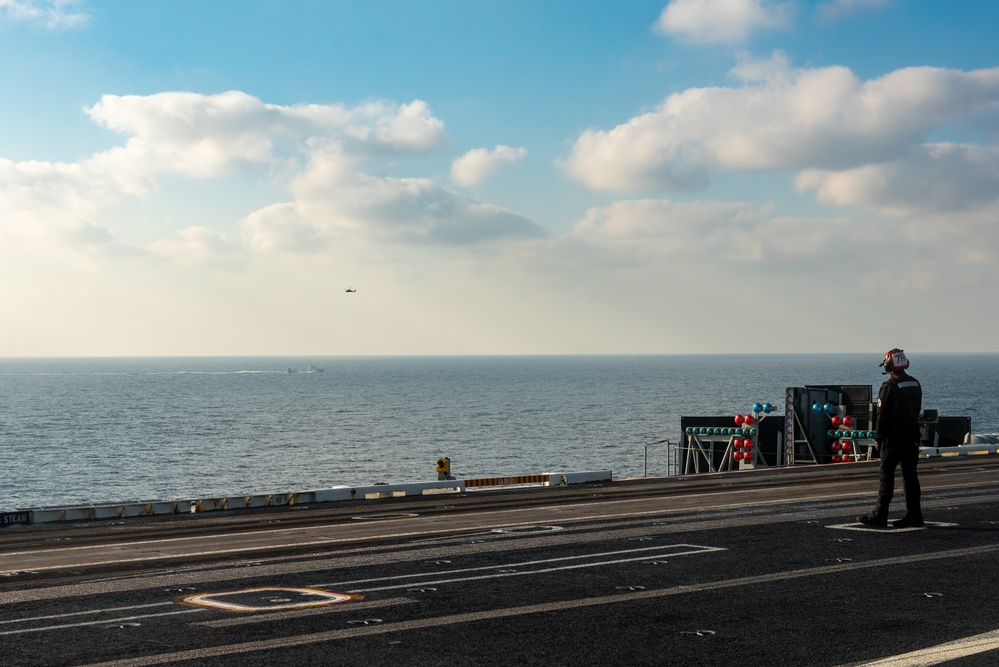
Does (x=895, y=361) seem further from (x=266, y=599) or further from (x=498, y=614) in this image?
(x=266, y=599)

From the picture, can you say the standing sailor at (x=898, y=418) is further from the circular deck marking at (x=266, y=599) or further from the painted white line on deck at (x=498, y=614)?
the circular deck marking at (x=266, y=599)

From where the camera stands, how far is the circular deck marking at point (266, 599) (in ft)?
34.1

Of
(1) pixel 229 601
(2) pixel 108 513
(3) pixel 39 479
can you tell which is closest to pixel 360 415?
(3) pixel 39 479

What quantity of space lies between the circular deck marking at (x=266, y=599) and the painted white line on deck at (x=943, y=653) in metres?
5.18

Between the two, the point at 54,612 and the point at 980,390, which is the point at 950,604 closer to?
the point at 54,612

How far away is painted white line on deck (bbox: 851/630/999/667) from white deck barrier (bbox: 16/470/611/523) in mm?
15215

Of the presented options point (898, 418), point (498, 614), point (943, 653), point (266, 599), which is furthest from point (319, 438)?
point (943, 653)

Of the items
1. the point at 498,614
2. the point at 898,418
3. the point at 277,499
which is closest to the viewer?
the point at 498,614

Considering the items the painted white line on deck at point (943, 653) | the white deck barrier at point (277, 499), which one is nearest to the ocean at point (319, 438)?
the white deck barrier at point (277, 499)

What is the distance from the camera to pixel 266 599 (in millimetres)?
10781

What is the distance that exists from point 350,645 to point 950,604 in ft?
18.6

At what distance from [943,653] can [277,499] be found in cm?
1638

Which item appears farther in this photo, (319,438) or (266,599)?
(319,438)

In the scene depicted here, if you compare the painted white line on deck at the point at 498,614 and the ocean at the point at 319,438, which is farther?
the ocean at the point at 319,438
